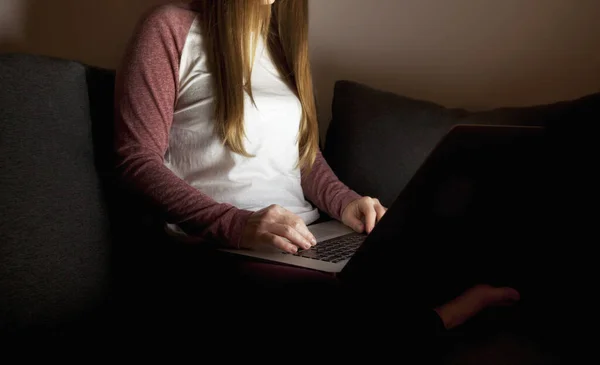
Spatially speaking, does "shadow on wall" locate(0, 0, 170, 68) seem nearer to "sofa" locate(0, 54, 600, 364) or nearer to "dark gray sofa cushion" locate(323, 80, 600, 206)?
"sofa" locate(0, 54, 600, 364)

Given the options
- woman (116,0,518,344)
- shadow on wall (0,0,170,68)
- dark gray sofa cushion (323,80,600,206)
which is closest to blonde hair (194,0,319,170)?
woman (116,0,518,344)

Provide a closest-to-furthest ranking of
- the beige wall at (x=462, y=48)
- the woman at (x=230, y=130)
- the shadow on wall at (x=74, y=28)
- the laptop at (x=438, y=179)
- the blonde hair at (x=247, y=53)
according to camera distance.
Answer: the laptop at (x=438, y=179), the woman at (x=230, y=130), the blonde hair at (x=247, y=53), the shadow on wall at (x=74, y=28), the beige wall at (x=462, y=48)

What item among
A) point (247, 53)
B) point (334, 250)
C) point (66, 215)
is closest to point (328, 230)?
point (334, 250)

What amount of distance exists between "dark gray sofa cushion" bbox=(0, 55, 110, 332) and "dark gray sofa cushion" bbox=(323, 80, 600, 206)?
1.93 feet

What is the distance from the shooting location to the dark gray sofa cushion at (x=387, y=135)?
129 cm

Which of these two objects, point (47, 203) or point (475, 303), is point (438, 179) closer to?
point (475, 303)

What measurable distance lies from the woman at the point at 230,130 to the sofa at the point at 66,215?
59 millimetres

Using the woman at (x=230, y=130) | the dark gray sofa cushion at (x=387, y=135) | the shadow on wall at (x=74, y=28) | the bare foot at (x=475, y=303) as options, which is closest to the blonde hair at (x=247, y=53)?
the woman at (x=230, y=130)

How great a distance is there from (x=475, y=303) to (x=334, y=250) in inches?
9.5

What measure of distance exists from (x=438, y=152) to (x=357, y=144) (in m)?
0.67

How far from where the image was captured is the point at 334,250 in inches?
36.8

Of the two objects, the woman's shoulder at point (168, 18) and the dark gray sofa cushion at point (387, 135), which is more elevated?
the woman's shoulder at point (168, 18)

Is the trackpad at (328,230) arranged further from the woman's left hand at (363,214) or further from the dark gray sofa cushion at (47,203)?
the dark gray sofa cushion at (47,203)

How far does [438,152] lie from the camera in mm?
672
